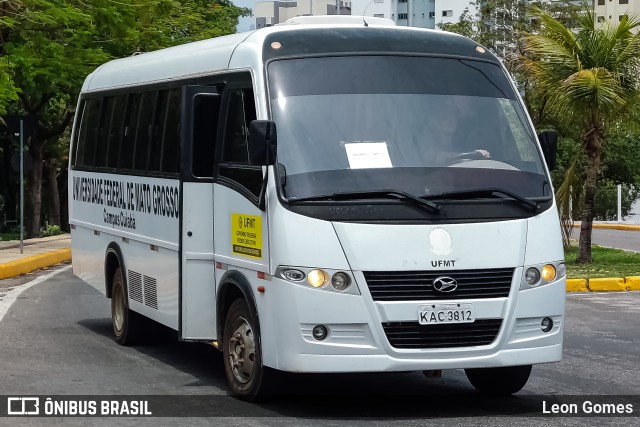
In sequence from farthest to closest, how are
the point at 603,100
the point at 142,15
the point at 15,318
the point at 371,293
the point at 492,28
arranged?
the point at 492,28 → the point at 142,15 → the point at 603,100 → the point at 15,318 → the point at 371,293

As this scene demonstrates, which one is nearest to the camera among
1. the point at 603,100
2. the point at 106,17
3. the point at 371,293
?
the point at 371,293

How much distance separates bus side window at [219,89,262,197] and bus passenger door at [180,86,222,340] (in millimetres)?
304

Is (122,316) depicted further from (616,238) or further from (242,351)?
(616,238)

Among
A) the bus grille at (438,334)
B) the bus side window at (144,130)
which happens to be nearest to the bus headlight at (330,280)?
the bus grille at (438,334)

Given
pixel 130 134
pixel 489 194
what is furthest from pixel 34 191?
pixel 489 194

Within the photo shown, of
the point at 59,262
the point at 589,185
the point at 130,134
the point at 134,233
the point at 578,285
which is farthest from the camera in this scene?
the point at 59,262

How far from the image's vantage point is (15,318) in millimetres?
15734

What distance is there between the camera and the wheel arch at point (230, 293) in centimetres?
964

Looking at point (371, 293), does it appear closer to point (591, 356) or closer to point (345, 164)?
point (345, 164)

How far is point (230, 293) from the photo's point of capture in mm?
10250

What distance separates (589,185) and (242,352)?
56.2 ft

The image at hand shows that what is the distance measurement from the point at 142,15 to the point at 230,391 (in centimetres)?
2748

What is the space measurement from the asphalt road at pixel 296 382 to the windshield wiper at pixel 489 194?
1.37m

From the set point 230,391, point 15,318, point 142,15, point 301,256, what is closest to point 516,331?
point 301,256
